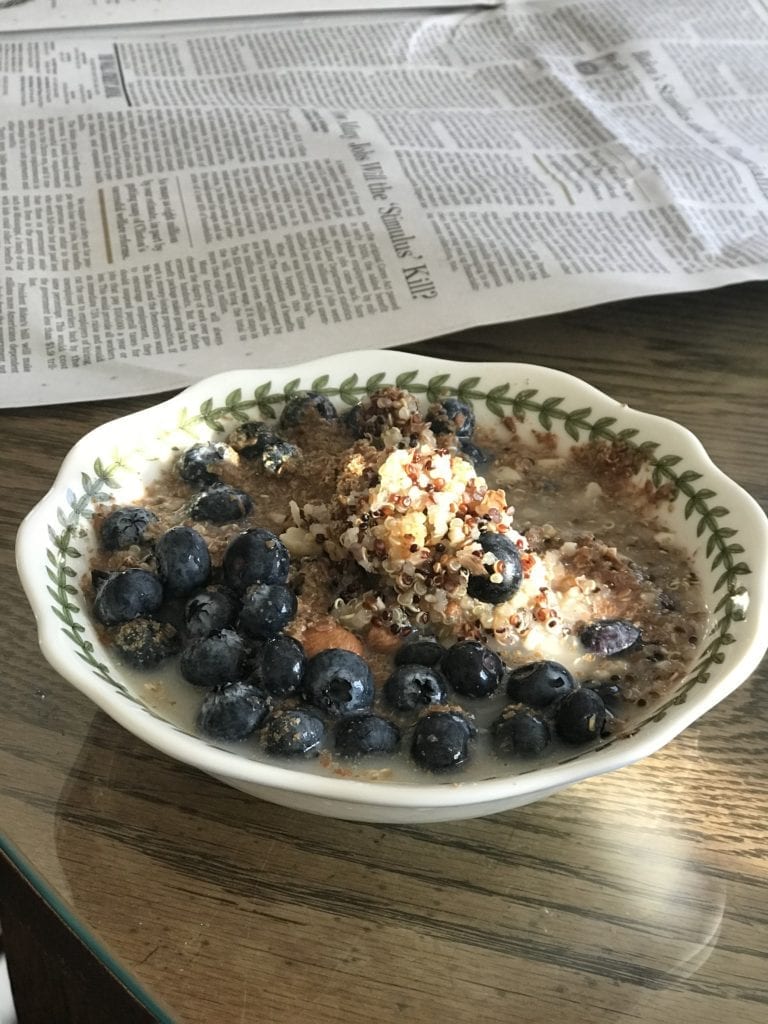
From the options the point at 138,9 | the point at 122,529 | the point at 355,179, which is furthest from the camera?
the point at 138,9

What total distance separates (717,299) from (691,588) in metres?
0.49

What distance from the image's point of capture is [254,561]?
571mm

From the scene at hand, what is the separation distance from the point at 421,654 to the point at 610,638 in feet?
0.34

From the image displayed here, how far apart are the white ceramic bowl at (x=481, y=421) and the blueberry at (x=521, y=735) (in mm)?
16

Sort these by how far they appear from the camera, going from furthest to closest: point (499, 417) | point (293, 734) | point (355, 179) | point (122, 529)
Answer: point (355, 179)
point (499, 417)
point (122, 529)
point (293, 734)

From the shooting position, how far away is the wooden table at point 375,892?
49cm

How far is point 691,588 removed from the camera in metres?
0.60

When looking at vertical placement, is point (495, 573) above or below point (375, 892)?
above

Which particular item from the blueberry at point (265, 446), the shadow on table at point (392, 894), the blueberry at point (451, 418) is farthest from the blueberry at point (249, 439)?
the shadow on table at point (392, 894)

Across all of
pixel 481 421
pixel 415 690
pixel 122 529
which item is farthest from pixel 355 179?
pixel 415 690

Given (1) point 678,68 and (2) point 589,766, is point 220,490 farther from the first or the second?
(1) point 678,68

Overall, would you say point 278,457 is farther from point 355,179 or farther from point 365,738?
point 355,179

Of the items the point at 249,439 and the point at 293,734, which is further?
the point at 249,439

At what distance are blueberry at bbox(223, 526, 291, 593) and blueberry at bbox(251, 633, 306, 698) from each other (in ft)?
0.16
